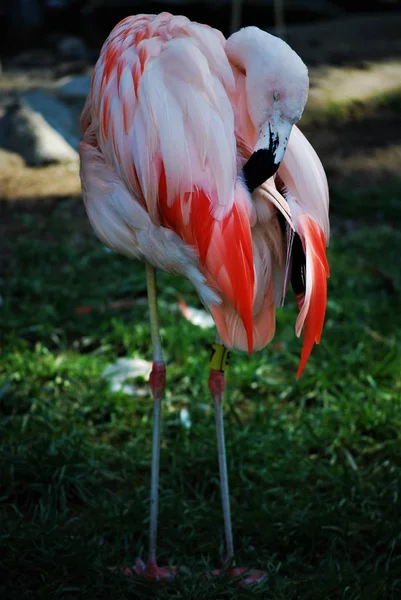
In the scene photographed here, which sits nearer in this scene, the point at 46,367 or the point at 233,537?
the point at 233,537

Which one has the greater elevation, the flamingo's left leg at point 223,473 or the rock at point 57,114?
the flamingo's left leg at point 223,473

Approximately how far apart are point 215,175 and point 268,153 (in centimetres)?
14

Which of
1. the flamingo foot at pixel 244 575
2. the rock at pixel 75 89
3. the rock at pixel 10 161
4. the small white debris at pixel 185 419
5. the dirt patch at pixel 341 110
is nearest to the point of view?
the flamingo foot at pixel 244 575

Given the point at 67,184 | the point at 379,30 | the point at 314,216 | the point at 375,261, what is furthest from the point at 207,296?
the point at 379,30

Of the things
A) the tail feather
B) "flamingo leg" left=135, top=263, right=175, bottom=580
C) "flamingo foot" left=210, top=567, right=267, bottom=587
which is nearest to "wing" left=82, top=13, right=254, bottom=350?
the tail feather

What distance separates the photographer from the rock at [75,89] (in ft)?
19.5

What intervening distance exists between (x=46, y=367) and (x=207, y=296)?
51.8 inches

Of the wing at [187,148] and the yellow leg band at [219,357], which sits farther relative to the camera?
the yellow leg band at [219,357]

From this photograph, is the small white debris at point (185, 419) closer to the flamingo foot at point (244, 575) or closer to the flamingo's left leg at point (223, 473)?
the flamingo's left leg at point (223, 473)

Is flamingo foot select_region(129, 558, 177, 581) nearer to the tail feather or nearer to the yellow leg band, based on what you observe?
the yellow leg band

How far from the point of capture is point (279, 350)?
3600 mm

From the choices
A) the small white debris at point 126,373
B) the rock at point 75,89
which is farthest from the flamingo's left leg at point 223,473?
the rock at point 75,89

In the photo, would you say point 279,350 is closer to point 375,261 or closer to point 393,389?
point 393,389

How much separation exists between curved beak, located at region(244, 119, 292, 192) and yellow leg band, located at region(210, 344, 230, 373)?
570 mm
